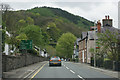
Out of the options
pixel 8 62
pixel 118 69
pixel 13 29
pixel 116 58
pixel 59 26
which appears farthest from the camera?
pixel 59 26

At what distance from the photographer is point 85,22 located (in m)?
180

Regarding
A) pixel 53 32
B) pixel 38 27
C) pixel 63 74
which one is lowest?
pixel 63 74

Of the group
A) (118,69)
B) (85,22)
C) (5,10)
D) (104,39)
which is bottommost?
(118,69)

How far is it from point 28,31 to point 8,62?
137 feet

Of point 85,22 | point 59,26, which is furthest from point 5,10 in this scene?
point 85,22

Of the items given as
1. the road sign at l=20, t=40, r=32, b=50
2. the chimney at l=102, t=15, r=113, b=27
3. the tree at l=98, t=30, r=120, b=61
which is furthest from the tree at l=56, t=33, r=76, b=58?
the tree at l=98, t=30, r=120, b=61

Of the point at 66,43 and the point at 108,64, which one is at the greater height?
the point at 66,43

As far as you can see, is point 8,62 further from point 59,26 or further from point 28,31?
point 59,26

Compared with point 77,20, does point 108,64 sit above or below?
below

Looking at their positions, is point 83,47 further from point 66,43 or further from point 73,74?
point 73,74

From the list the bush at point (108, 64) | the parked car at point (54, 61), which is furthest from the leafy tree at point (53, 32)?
the bush at point (108, 64)

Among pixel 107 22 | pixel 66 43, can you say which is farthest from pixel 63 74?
pixel 66 43

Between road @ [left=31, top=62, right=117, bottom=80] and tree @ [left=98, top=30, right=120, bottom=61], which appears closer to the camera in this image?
road @ [left=31, top=62, right=117, bottom=80]

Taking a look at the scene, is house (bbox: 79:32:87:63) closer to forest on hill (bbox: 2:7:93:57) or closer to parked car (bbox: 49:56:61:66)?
forest on hill (bbox: 2:7:93:57)
